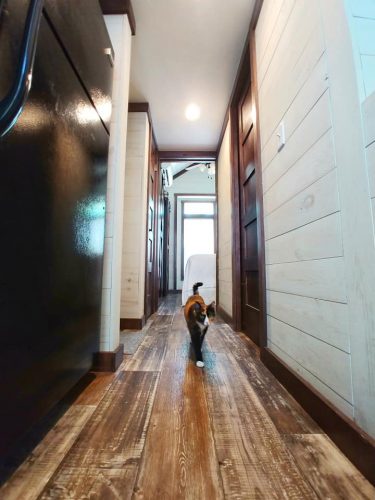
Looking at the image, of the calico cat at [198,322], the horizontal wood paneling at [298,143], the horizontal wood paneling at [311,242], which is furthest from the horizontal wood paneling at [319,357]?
the horizontal wood paneling at [298,143]

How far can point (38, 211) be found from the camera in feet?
2.19

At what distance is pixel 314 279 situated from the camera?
88 cm

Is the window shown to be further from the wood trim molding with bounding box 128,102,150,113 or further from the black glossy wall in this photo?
the black glossy wall

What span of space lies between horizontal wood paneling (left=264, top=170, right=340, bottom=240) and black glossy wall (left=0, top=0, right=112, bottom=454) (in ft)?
2.93

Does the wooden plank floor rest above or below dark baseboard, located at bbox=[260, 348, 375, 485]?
below

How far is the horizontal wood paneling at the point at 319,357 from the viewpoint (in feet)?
2.31

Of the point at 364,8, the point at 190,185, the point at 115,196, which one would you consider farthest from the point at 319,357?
the point at 190,185

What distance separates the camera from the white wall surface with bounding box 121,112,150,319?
7.30 feet

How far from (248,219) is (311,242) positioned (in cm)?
110

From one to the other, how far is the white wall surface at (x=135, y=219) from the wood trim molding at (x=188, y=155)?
927mm

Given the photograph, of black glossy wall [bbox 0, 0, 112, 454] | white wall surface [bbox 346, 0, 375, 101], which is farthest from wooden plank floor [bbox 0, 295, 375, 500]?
white wall surface [bbox 346, 0, 375, 101]

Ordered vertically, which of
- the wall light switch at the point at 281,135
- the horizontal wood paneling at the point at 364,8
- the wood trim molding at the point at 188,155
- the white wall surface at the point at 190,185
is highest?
the white wall surface at the point at 190,185

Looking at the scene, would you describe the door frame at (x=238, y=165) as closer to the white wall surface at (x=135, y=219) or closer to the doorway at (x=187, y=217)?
the white wall surface at (x=135, y=219)

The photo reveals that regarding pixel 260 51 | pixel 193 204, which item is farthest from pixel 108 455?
pixel 193 204
